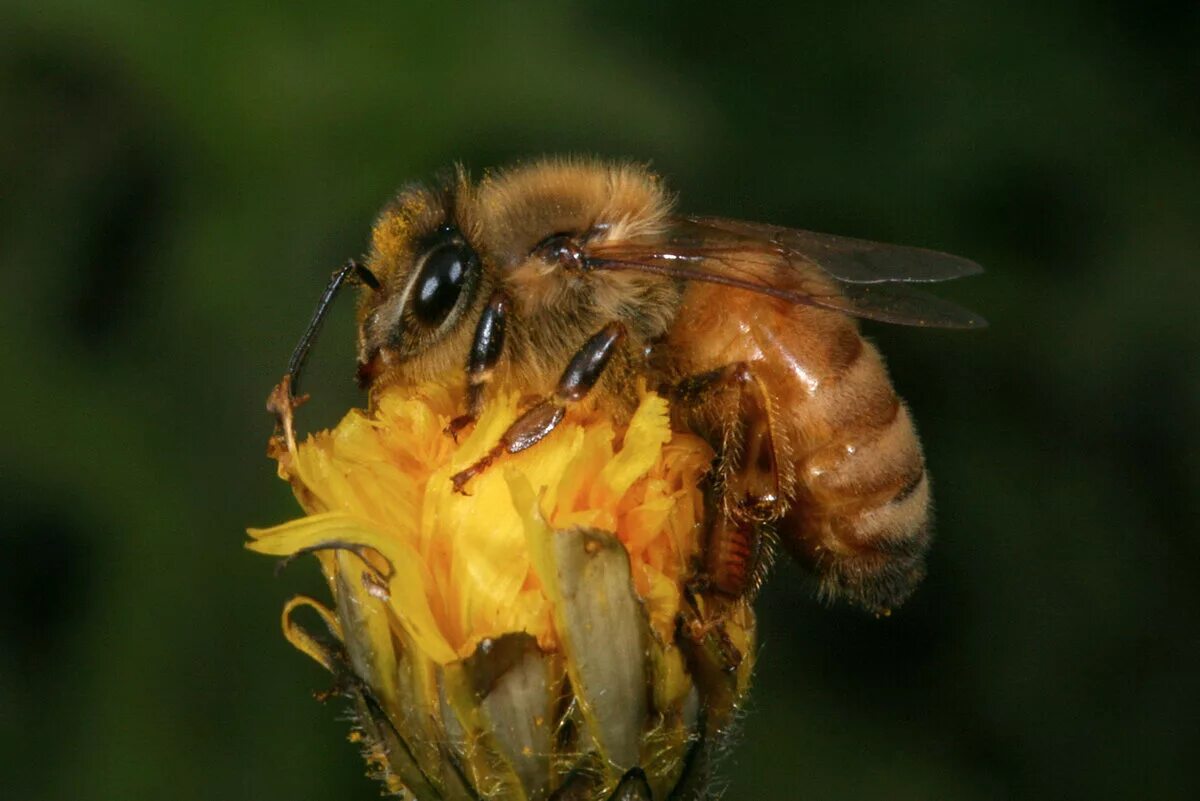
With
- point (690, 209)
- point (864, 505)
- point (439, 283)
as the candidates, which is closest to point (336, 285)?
point (439, 283)

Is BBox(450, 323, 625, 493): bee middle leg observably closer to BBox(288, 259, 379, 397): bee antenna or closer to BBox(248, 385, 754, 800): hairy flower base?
BBox(248, 385, 754, 800): hairy flower base

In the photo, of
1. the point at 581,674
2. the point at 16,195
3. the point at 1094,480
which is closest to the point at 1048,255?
the point at 1094,480

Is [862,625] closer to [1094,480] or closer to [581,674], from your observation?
[1094,480]

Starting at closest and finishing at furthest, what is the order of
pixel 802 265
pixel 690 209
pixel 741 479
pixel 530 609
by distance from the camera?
pixel 530 609, pixel 741 479, pixel 802 265, pixel 690 209

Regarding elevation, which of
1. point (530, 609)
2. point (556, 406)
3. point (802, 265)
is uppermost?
point (802, 265)

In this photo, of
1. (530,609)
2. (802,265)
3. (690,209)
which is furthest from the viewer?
(690,209)

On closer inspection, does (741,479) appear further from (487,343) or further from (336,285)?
(336,285)

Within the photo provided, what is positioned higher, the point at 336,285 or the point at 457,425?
the point at 336,285

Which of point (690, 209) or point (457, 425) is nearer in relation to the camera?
point (457, 425)
